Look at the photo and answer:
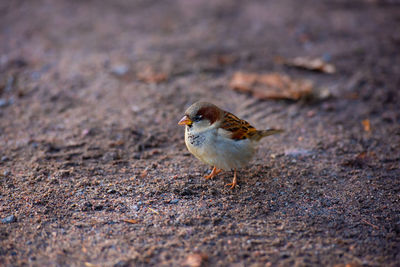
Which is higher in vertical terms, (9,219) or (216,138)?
(216,138)

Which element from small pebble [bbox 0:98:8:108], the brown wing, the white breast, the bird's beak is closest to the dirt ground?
small pebble [bbox 0:98:8:108]

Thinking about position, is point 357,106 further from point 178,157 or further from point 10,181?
point 10,181

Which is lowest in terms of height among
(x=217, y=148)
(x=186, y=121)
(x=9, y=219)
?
(x=9, y=219)

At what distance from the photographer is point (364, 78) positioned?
5863 millimetres

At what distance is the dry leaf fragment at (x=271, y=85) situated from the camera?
18.1 feet

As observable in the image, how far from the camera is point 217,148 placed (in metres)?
3.67

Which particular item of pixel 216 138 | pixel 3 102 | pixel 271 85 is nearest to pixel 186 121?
pixel 216 138

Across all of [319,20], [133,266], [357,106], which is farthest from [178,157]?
[319,20]

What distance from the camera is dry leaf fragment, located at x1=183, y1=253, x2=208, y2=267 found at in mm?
2881

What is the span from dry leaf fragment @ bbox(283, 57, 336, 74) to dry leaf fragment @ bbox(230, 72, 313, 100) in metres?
0.43

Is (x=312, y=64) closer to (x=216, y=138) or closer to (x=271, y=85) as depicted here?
(x=271, y=85)

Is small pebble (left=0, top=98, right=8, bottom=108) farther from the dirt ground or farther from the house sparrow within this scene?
the house sparrow

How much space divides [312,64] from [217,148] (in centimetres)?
331

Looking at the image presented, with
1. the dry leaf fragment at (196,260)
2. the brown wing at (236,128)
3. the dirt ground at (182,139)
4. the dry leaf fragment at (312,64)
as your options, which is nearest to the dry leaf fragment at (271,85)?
the dirt ground at (182,139)
